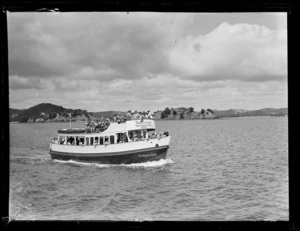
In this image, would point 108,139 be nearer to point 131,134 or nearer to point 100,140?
point 100,140

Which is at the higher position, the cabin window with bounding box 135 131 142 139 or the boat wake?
the cabin window with bounding box 135 131 142 139

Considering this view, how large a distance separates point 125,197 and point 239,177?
144 centimetres

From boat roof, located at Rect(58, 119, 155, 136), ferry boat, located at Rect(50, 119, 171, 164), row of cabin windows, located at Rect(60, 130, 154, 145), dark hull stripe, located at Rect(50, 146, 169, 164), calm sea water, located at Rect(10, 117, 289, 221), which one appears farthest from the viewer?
row of cabin windows, located at Rect(60, 130, 154, 145)

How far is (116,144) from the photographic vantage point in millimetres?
5930

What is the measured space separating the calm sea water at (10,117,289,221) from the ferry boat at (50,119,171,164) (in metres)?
0.67

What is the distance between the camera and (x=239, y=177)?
151 inches

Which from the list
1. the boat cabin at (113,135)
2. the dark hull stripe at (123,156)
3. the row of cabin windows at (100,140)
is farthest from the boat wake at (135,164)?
the row of cabin windows at (100,140)

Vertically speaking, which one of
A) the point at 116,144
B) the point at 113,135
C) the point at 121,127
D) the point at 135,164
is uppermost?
the point at 121,127

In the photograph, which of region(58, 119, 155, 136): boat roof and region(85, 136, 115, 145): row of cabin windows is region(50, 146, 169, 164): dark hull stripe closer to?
region(85, 136, 115, 145): row of cabin windows

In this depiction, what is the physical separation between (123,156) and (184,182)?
2.14 metres

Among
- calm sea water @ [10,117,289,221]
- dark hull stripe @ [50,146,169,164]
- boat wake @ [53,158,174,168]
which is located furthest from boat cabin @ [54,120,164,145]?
calm sea water @ [10,117,289,221]

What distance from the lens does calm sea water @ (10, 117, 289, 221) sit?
11.5 feet

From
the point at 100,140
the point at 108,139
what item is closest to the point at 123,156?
the point at 108,139
